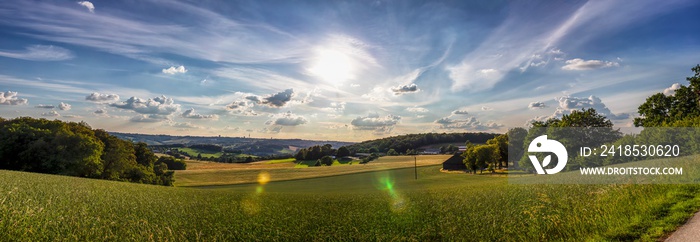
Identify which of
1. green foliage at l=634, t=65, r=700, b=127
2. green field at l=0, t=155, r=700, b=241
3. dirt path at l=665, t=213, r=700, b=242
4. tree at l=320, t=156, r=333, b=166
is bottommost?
tree at l=320, t=156, r=333, b=166

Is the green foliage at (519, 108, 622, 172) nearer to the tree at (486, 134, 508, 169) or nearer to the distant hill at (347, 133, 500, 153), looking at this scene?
the tree at (486, 134, 508, 169)

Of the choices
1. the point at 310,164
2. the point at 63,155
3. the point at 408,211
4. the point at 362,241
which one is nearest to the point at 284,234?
the point at 362,241

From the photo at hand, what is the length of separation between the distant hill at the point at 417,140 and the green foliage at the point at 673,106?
114371 mm

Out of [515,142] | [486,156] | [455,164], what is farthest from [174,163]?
[515,142]

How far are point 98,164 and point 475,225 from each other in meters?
63.8

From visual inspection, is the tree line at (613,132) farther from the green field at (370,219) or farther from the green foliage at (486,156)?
the green field at (370,219)

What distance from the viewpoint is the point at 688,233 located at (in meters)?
10.2

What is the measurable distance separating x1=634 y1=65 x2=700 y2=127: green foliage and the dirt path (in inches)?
2089

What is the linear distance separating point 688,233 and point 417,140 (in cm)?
17629

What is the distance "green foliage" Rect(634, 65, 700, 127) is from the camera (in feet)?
176

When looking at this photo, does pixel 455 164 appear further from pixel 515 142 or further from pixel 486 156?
pixel 486 156

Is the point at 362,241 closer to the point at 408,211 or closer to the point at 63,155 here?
the point at 408,211

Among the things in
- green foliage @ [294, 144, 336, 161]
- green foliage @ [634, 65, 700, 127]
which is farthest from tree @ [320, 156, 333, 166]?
green foliage @ [634, 65, 700, 127]

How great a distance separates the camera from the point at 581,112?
227 ft
